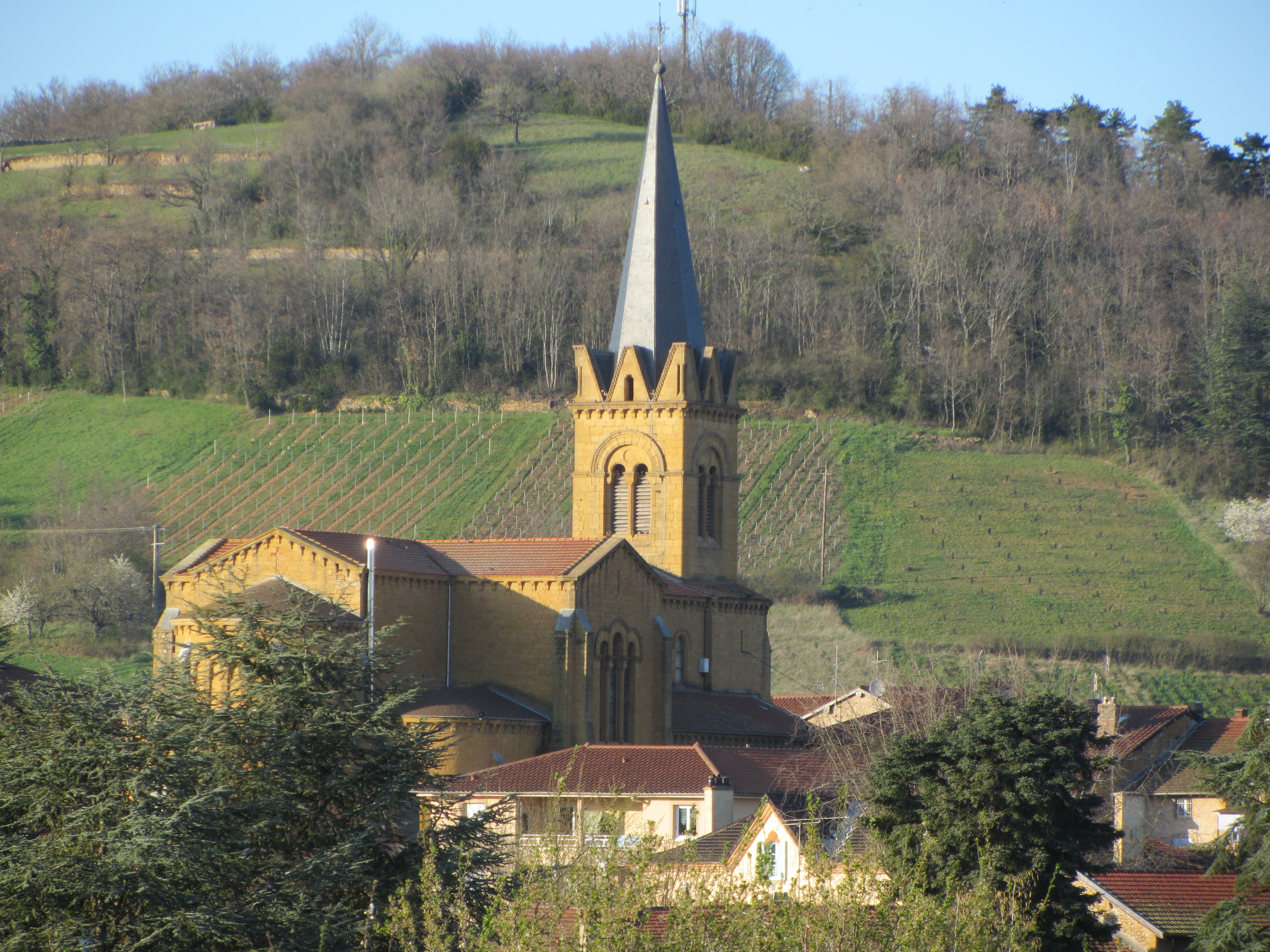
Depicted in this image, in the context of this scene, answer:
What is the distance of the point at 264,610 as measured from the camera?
83.3ft

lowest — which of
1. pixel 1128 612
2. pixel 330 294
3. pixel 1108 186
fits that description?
pixel 1128 612

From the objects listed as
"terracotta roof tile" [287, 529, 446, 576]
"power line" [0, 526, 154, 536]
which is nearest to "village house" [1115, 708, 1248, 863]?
"terracotta roof tile" [287, 529, 446, 576]

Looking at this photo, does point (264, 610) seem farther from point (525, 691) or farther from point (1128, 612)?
point (1128, 612)

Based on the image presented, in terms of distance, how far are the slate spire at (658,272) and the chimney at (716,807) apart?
18794 mm

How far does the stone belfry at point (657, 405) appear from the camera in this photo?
5372 cm

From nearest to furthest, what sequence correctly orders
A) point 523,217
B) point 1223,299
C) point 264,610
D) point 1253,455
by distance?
1. point 264,610
2. point 1253,455
3. point 1223,299
4. point 523,217

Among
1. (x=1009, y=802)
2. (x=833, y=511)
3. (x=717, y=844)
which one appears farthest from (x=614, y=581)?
(x=833, y=511)

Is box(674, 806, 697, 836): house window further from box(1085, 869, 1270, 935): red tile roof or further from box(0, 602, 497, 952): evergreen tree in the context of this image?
box(0, 602, 497, 952): evergreen tree

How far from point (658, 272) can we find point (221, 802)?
34.9 metres

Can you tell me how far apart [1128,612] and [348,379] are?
44.5m

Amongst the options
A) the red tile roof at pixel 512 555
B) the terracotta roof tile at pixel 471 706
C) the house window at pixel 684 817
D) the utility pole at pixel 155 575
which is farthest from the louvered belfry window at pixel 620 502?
the utility pole at pixel 155 575

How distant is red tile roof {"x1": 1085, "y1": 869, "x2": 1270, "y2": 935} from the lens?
28906mm

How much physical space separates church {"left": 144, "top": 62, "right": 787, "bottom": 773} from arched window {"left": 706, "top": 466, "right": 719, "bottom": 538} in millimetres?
71

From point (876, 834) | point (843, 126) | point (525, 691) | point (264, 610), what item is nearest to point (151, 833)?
point (264, 610)
